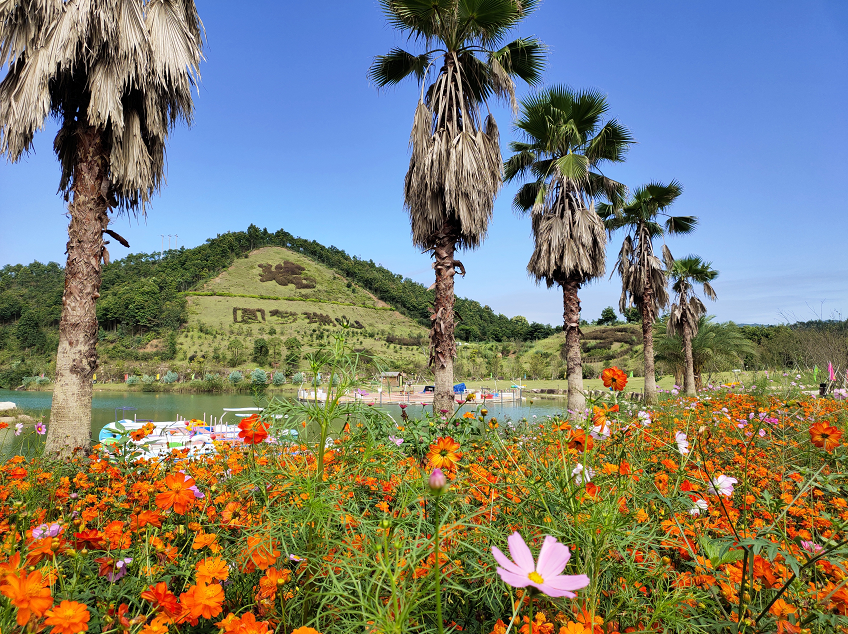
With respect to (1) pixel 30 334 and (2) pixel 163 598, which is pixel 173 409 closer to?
(2) pixel 163 598

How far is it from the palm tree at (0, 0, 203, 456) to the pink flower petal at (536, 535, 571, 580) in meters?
4.92

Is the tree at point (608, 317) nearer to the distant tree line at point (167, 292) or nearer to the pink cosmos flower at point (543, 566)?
the distant tree line at point (167, 292)

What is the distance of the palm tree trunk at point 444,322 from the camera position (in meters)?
5.88

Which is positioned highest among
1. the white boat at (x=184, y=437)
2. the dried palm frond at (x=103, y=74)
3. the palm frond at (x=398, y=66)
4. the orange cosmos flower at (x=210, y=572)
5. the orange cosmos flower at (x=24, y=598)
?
the palm frond at (x=398, y=66)

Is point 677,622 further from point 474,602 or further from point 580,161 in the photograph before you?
point 580,161

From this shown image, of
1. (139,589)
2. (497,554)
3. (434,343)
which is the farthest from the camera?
(434,343)

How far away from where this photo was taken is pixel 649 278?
12586 millimetres

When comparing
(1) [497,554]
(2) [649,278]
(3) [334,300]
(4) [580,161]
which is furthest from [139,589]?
(3) [334,300]

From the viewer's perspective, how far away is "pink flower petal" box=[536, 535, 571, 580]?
0.56 m

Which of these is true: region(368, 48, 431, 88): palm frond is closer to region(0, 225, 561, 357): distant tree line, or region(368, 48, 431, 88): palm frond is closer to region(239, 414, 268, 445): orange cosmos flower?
region(239, 414, 268, 445): orange cosmos flower

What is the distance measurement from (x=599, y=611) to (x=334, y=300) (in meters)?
86.3

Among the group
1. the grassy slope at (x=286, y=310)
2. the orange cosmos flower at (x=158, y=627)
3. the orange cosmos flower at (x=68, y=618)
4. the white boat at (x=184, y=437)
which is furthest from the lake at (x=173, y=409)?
the grassy slope at (x=286, y=310)

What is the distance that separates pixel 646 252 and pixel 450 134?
875 cm

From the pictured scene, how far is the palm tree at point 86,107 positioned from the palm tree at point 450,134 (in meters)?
3.04
